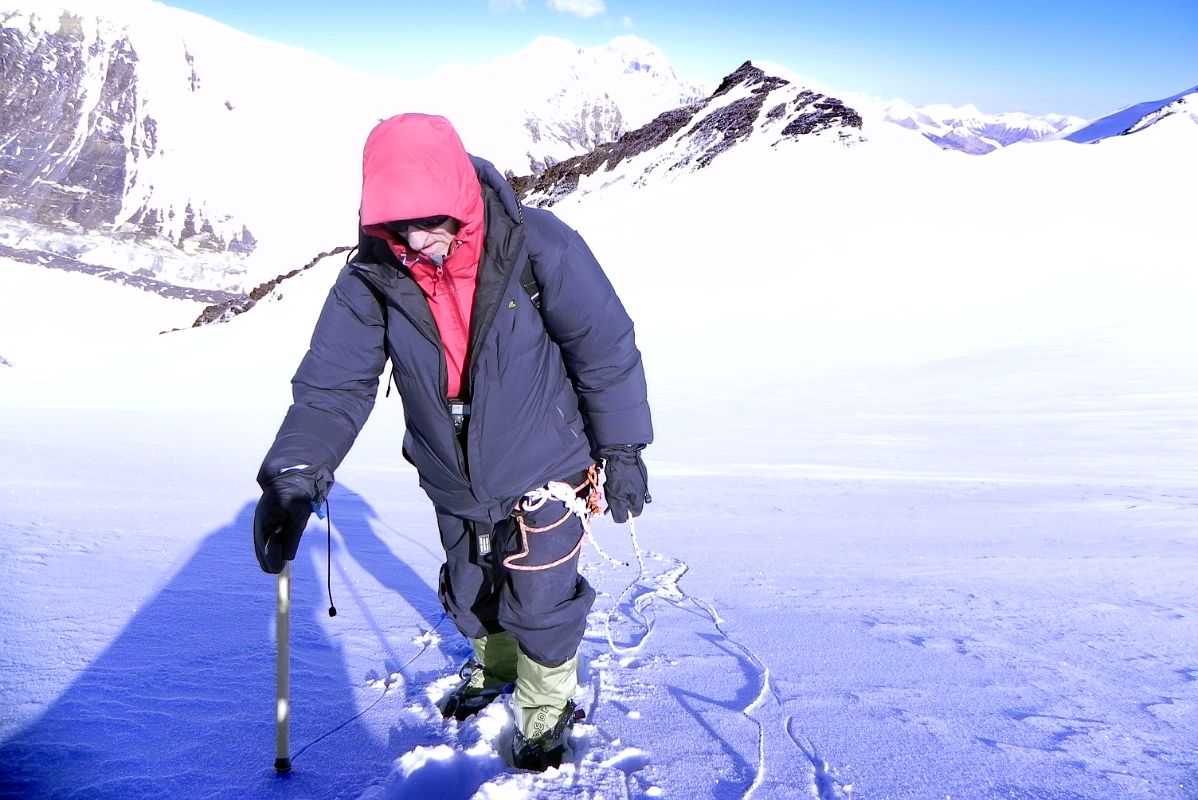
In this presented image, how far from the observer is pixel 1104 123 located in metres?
113

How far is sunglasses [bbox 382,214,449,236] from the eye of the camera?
1.78 metres

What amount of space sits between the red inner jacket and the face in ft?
0.08

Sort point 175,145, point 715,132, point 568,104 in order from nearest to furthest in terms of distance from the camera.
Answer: point 715,132 < point 175,145 < point 568,104

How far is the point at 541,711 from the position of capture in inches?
82.7

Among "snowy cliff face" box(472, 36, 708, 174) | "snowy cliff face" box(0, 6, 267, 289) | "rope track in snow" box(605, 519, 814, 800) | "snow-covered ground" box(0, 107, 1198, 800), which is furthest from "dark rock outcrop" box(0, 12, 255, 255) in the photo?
"rope track in snow" box(605, 519, 814, 800)

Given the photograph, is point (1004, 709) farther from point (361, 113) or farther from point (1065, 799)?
point (361, 113)

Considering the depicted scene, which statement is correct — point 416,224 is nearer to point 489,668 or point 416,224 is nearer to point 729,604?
point 489,668

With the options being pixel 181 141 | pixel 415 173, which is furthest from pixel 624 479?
pixel 181 141

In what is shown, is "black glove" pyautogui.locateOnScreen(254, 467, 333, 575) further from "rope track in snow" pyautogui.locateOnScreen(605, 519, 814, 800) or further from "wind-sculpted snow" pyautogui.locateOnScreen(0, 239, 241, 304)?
"wind-sculpted snow" pyautogui.locateOnScreen(0, 239, 241, 304)

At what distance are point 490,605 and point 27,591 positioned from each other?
1763 mm

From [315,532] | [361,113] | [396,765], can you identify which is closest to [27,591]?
[315,532]

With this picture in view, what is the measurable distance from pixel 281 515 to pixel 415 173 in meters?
0.88

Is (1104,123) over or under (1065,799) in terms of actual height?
over

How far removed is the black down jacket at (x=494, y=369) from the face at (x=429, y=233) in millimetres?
114
